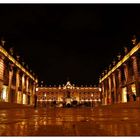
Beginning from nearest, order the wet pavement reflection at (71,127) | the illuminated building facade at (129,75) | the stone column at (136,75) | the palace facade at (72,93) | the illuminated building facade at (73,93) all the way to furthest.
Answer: the wet pavement reflection at (71,127) < the stone column at (136,75) < the illuminated building facade at (129,75) < the palace facade at (72,93) < the illuminated building facade at (73,93)

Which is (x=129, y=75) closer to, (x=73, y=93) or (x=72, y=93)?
(x=72, y=93)

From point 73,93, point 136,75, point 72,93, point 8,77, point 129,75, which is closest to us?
point 136,75

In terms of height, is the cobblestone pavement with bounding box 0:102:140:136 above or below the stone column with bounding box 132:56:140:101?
below

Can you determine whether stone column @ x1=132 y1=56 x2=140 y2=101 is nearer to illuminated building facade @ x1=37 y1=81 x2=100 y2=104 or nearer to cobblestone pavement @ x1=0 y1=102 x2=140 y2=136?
cobblestone pavement @ x1=0 y1=102 x2=140 y2=136

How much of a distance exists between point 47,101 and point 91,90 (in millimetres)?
29780

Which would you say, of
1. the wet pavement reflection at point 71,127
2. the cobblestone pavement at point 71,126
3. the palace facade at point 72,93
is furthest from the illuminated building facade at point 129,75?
the palace facade at point 72,93

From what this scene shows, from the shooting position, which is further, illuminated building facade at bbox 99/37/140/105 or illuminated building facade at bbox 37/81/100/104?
illuminated building facade at bbox 37/81/100/104

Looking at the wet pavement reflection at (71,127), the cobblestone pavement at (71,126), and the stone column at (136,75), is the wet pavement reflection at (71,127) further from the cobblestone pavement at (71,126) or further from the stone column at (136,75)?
the stone column at (136,75)

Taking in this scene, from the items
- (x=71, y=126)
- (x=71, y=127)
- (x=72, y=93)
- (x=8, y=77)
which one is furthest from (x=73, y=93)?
(x=71, y=127)

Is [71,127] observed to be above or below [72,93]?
below

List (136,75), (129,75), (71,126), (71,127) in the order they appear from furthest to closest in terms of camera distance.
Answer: (129,75), (136,75), (71,126), (71,127)

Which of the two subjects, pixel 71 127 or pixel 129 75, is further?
pixel 129 75

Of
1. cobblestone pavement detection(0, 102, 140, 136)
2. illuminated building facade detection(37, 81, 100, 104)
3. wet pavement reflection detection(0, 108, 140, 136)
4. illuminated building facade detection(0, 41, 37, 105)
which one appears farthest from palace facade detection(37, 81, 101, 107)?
wet pavement reflection detection(0, 108, 140, 136)

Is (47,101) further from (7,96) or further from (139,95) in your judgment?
(139,95)
